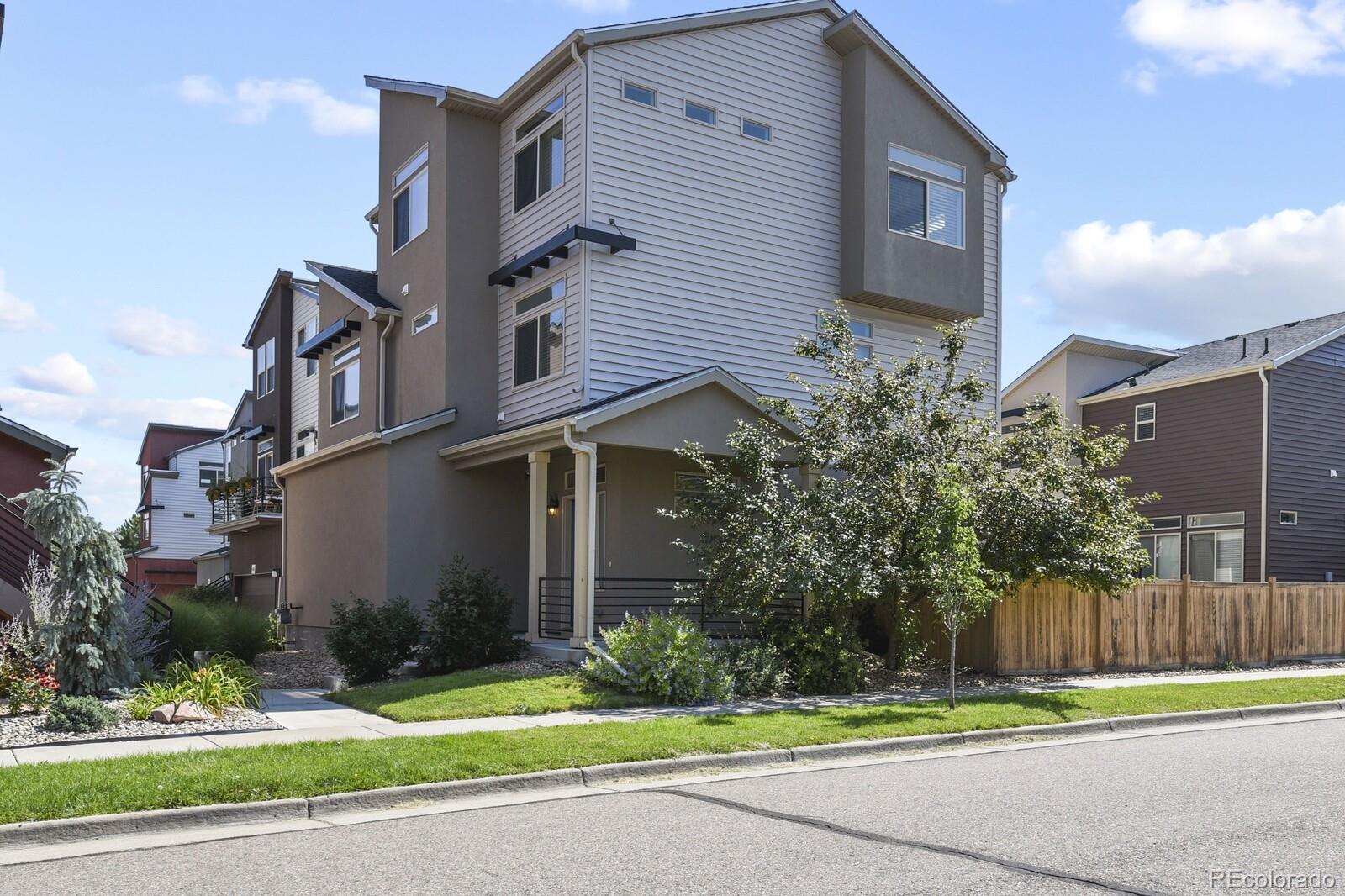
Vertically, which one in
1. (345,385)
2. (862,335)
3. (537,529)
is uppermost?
(862,335)

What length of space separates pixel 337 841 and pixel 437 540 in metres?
12.9

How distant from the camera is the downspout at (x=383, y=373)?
23.1 m

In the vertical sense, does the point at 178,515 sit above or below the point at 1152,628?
above

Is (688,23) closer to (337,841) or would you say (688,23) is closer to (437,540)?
(437,540)

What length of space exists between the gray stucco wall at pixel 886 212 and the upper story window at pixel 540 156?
5808mm

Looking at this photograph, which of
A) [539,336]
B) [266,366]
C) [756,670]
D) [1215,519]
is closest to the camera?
[756,670]

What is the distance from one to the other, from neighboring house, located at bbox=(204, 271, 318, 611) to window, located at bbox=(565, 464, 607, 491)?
33.9ft

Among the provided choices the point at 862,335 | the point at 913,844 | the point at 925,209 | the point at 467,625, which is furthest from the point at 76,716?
the point at 925,209

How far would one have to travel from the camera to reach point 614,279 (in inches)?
755

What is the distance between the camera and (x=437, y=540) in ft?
66.8

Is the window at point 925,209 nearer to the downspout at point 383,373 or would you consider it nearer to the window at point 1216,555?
the downspout at point 383,373

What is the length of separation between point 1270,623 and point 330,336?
65.8 feet

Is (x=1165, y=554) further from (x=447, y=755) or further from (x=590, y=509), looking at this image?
(x=447, y=755)

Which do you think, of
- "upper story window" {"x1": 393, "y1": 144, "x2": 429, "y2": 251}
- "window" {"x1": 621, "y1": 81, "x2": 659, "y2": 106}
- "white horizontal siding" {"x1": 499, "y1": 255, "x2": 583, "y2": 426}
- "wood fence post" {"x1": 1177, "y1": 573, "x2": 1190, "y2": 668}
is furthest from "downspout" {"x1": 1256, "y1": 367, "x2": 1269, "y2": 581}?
"upper story window" {"x1": 393, "y1": 144, "x2": 429, "y2": 251}
